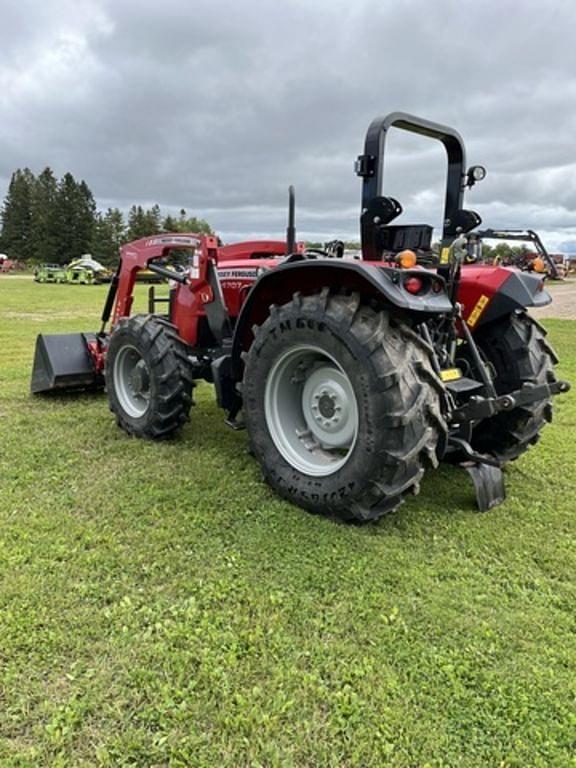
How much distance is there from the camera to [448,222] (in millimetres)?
4164

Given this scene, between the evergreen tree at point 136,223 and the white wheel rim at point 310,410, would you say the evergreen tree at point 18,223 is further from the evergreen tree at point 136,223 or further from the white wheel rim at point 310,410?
the white wheel rim at point 310,410

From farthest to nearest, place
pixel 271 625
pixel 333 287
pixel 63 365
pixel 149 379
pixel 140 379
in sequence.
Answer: pixel 63 365 < pixel 140 379 < pixel 149 379 < pixel 333 287 < pixel 271 625

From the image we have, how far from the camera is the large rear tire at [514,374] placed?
384 centimetres

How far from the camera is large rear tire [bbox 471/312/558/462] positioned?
3.84 metres

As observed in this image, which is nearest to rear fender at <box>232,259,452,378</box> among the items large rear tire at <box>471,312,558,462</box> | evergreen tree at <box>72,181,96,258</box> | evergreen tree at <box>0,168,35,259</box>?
large rear tire at <box>471,312,558,462</box>

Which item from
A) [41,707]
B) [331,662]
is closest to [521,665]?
[331,662]

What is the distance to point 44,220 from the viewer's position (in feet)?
221

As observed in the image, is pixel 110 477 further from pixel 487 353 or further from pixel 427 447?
pixel 487 353

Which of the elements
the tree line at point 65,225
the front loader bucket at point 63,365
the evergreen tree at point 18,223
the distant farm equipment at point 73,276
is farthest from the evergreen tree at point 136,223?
the front loader bucket at point 63,365

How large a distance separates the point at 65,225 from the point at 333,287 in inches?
2787

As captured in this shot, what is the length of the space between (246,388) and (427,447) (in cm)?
124

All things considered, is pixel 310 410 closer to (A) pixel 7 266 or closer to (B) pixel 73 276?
(B) pixel 73 276

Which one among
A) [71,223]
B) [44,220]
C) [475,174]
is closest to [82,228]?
[71,223]

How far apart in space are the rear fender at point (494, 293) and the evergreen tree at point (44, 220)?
231ft
